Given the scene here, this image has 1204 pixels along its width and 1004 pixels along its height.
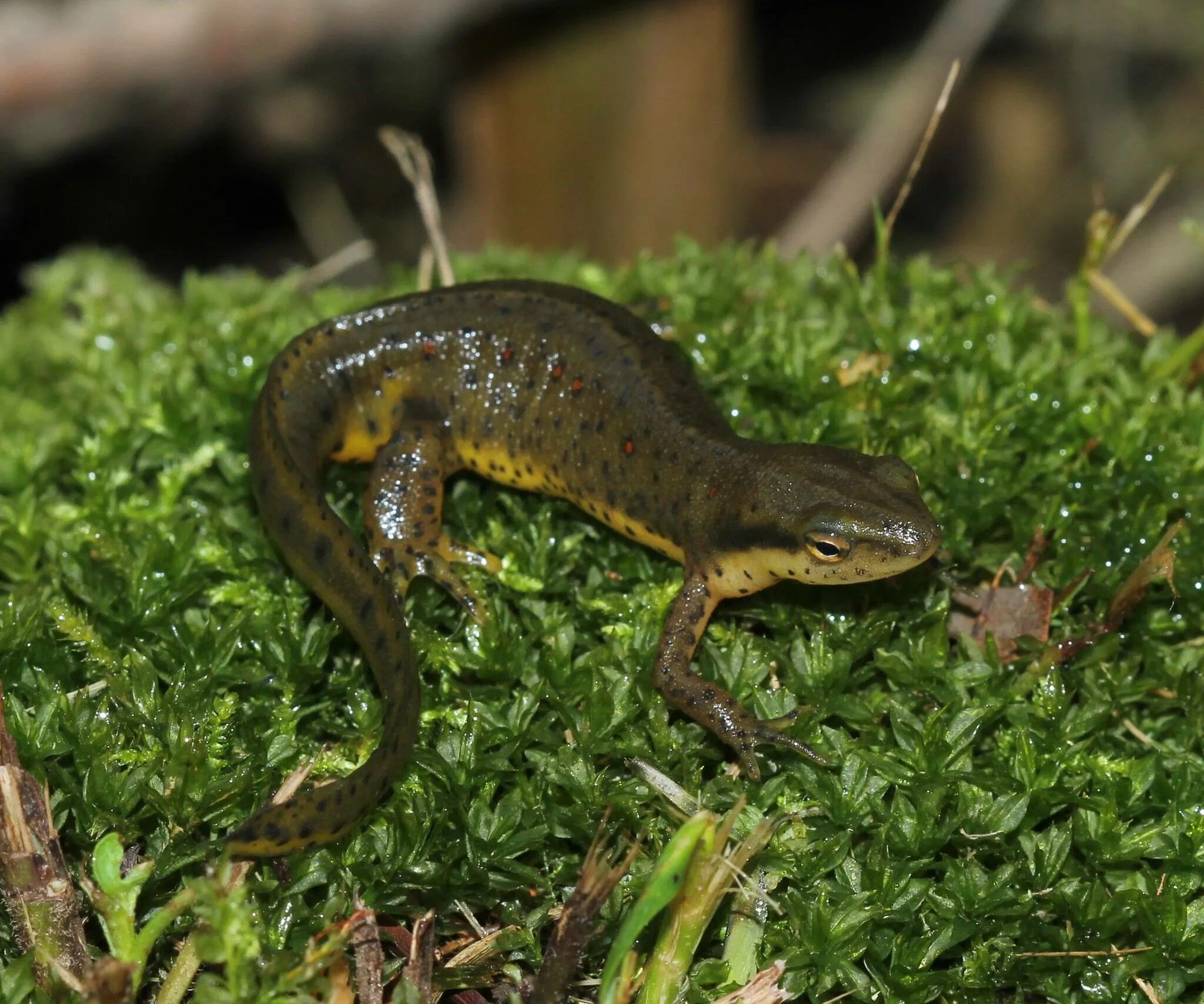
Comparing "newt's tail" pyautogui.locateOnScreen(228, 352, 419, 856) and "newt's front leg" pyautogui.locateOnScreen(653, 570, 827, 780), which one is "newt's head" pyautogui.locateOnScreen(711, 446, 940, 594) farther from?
"newt's tail" pyautogui.locateOnScreen(228, 352, 419, 856)

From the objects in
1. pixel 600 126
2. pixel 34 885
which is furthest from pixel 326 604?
pixel 600 126

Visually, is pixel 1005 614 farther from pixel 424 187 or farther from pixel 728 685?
pixel 424 187

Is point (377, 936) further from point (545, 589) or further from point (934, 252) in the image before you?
point (934, 252)

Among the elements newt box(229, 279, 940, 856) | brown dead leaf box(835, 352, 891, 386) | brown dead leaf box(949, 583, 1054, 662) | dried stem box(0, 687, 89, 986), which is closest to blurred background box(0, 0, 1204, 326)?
brown dead leaf box(835, 352, 891, 386)

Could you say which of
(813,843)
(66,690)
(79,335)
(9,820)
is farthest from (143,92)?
(813,843)

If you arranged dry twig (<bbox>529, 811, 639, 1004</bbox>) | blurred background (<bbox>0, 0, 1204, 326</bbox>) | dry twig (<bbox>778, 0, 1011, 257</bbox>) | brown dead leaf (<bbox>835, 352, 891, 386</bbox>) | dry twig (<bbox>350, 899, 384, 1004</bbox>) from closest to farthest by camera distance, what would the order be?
1. dry twig (<bbox>529, 811, 639, 1004</bbox>)
2. dry twig (<bbox>350, 899, 384, 1004</bbox>)
3. brown dead leaf (<bbox>835, 352, 891, 386</bbox>)
4. blurred background (<bbox>0, 0, 1204, 326</bbox>)
5. dry twig (<bbox>778, 0, 1011, 257</bbox>)
